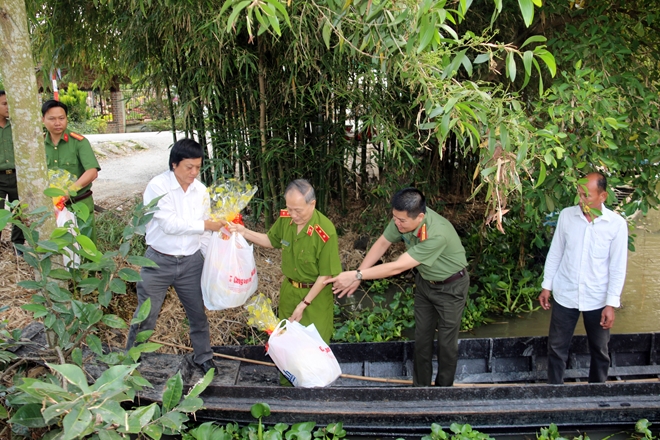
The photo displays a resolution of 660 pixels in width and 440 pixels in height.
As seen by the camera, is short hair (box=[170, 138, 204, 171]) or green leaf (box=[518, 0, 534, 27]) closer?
green leaf (box=[518, 0, 534, 27])

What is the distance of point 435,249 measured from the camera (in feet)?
10.1

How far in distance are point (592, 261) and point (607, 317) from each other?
1.04 ft

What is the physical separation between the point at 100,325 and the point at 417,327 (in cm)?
224

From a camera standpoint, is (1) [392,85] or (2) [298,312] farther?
(1) [392,85]

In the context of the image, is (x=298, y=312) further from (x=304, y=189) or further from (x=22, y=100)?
(x=22, y=100)

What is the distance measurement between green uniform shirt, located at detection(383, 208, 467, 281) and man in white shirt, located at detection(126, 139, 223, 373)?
110 cm

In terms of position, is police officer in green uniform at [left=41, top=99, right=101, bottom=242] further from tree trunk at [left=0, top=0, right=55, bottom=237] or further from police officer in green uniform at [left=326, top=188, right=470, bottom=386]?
police officer in green uniform at [left=326, top=188, right=470, bottom=386]

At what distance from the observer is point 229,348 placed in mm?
3641

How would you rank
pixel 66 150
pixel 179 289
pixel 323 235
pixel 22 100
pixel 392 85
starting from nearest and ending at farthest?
pixel 22 100
pixel 323 235
pixel 179 289
pixel 66 150
pixel 392 85

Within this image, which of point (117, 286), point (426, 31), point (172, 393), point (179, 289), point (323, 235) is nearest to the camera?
point (426, 31)

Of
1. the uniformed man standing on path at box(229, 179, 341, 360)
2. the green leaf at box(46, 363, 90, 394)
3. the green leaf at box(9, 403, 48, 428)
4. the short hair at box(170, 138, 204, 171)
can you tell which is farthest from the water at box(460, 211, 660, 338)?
the green leaf at box(46, 363, 90, 394)

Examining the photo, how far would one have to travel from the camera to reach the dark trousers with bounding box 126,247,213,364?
3133mm

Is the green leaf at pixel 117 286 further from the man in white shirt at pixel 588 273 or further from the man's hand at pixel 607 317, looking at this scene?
the man's hand at pixel 607 317

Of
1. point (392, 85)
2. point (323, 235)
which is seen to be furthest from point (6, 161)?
point (392, 85)
